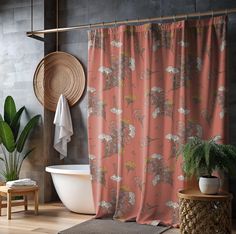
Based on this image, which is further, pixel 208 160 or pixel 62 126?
pixel 62 126

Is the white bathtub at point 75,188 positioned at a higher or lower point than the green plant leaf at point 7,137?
lower

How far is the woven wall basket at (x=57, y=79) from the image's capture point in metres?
5.52

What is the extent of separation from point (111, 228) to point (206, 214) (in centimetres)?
98

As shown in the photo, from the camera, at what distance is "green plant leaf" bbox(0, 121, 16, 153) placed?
518cm

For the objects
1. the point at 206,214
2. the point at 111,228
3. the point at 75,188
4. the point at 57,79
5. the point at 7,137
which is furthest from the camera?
the point at 57,79

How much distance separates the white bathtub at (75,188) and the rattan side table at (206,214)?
1.28 meters

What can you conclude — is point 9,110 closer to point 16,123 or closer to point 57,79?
point 16,123

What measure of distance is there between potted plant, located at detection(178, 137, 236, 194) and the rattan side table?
4.6 inches

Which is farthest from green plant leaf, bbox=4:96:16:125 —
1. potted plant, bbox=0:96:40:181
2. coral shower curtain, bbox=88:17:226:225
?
coral shower curtain, bbox=88:17:226:225

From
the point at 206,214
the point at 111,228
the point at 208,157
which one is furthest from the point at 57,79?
the point at 206,214

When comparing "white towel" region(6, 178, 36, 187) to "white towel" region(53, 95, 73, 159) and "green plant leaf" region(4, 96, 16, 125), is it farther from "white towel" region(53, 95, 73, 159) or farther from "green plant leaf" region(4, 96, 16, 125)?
"green plant leaf" region(4, 96, 16, 125)

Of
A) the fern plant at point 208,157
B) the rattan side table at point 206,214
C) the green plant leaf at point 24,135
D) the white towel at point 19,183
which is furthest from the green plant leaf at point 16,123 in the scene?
the rattan side table at point 206,214

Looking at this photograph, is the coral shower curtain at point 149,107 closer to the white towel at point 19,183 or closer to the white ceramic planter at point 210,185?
the white ceramic planter at point 210,185

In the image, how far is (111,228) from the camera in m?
4.05
